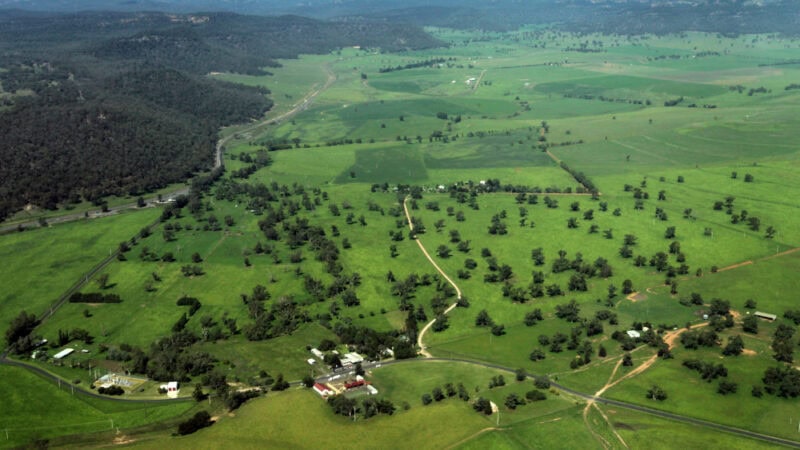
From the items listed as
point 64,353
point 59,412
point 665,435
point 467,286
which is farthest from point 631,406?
point 64,353

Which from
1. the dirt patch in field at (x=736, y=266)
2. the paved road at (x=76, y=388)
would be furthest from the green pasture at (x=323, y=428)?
the dirt patch in field at (x=736, y=266)

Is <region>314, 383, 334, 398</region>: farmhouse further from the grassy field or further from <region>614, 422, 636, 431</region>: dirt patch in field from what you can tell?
<region>614, 422, 636, 431</region>: dirt patch in field

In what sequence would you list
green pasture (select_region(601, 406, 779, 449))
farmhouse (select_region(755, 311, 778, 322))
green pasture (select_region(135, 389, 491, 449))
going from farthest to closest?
farmhouse (select_region(755, 311, 778, 322)) < green pasture (select_region(135, 389, 491, 449)) < green pasture (select_region(601, 406, 779, 449))

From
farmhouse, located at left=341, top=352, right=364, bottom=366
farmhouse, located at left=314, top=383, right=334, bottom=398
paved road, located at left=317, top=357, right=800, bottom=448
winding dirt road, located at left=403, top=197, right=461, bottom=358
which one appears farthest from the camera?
winding dirt road, located at left=403, top=197, right=461, bottom=358

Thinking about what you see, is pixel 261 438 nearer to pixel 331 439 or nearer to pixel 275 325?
pixel 331 439

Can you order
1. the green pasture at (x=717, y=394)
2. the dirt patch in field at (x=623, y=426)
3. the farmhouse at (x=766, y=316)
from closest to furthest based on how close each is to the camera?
the dirt patch in field at (x=623, y=426)
the green pasture at (x=717, y=394)
the farmhouse at (x=766, y=316)

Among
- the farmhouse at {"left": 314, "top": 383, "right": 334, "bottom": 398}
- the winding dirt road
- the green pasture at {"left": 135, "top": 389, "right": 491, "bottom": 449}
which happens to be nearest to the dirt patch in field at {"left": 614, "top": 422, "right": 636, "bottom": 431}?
the green pasture at {"left": 135, "top": 389, "right": 491, "bottom": 449}

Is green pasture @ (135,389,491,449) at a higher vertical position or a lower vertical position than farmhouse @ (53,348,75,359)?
higher

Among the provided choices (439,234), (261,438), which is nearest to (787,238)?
(439,234)

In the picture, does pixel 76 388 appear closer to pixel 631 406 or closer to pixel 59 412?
pixel 59 412

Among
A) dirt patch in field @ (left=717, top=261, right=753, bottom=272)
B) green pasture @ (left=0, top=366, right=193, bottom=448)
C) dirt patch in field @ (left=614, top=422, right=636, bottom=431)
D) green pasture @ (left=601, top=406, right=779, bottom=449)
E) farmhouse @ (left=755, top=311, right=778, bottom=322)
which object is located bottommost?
green pasture @ (left=0, top=366, right=193, bottom=448)

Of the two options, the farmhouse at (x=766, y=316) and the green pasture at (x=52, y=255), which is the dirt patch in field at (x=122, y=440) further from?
the farmhouse at (x=766, y=316)
